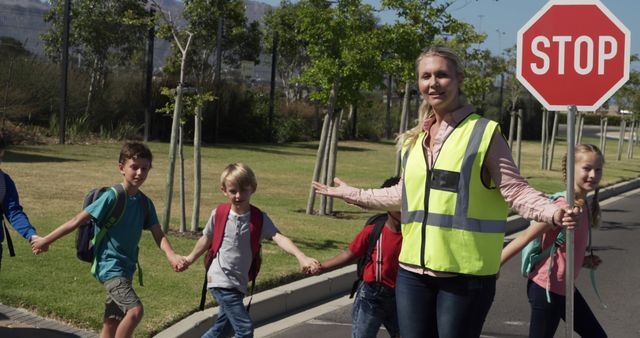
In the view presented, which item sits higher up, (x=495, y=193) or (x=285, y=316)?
(x=495, y=193)

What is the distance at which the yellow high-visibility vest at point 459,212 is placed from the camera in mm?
3980

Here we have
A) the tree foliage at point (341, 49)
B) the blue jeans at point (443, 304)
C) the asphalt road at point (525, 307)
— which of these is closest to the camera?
the blue jeans at point (443, 304)

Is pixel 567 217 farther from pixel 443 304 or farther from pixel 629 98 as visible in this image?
pixel 629 98

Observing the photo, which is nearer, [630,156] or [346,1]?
[346,1]

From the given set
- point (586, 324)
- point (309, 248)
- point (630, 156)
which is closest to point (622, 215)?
point (309, 248)

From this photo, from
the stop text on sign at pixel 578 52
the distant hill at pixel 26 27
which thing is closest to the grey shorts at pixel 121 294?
the stop text on sign at pixel 578 52

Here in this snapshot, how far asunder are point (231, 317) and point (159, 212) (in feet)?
24.4

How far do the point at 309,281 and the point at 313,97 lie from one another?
219 inches

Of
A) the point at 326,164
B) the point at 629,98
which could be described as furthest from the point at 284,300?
the point at 629,98

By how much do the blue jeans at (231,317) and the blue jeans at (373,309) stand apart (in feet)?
2.21

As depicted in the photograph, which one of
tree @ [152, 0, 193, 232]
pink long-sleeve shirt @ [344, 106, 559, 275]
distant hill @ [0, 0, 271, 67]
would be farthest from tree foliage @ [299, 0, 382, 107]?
distant hill @ [0, 0, 271, 67]

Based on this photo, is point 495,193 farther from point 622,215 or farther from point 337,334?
point 622,215

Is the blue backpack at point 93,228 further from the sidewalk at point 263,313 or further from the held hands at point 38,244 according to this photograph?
the sidewalk at point 263,313

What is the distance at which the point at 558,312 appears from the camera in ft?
18.3
